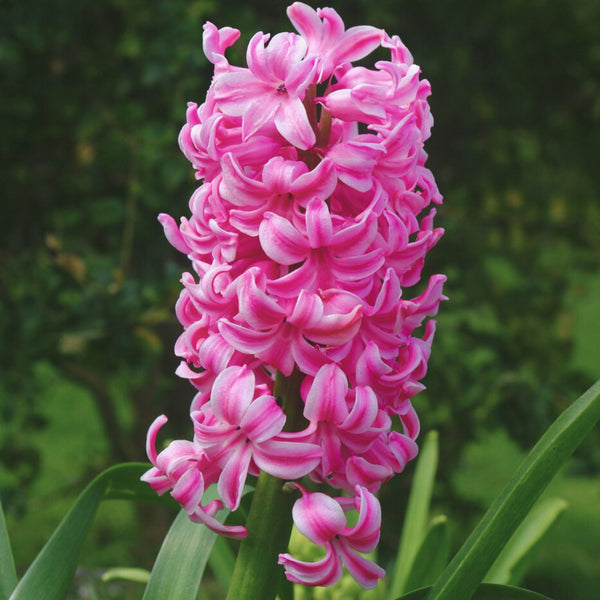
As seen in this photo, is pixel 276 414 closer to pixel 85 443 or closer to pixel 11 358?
pixel 11 358

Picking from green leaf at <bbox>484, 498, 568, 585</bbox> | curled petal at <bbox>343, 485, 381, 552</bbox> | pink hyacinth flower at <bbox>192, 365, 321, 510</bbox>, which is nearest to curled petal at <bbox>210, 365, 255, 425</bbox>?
pink hyacinth flower at <bbox>192, 365, 321, 510</bbox>

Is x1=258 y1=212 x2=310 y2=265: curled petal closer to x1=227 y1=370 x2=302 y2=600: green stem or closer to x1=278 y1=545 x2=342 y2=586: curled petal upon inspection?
x1=227 y1=370 x2=302 y2=600: green stem

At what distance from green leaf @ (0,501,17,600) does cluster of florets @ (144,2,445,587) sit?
20cm

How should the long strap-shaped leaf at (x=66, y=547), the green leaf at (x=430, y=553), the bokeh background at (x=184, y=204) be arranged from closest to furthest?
1. the long strap-shaped leaf at (x=66, y=547)
2. the green leaf at (x=430, y=553)
3. the bokeh background at (x=184, y=204)

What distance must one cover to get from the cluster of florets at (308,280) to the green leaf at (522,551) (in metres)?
0.50

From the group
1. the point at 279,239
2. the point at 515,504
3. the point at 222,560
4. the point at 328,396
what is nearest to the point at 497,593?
the point at 515,504

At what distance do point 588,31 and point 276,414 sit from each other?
82.4 inches

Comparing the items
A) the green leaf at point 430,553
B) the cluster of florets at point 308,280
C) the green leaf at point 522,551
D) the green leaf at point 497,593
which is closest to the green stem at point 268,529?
the cluster of florets at point 308,280

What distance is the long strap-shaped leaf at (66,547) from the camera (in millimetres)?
735

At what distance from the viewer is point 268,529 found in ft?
2.27

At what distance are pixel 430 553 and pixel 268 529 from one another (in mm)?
390

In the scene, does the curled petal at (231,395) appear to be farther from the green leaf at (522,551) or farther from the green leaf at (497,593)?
the green leaf at (522,551)

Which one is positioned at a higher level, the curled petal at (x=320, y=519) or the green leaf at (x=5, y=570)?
the curled petal at (x=320, y=519)

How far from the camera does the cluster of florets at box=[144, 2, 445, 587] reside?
0.62 meters
